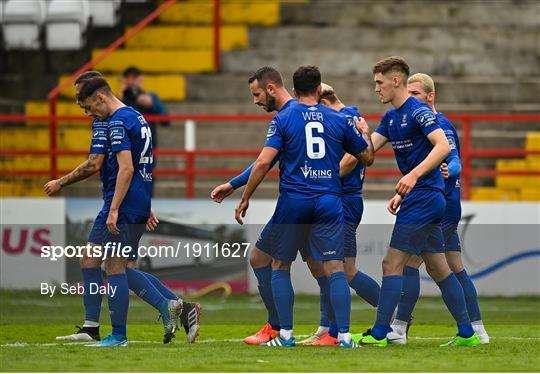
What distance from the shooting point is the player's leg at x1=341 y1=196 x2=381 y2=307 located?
36.6 feet

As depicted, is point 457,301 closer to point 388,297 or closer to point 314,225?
point 388,297

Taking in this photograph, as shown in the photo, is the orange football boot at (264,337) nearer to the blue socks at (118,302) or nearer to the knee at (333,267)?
the knee at (333,267)

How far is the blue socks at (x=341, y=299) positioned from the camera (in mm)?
10070

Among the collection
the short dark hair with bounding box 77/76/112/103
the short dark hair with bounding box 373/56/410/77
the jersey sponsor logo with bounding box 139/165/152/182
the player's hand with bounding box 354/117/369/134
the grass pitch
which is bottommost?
the grass pitch

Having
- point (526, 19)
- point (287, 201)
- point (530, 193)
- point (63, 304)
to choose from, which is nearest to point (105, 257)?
point (287, 201)

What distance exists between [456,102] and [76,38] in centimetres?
537

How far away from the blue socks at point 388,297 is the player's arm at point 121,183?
196 cm

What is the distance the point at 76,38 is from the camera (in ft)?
67.1

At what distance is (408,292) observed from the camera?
10.9 meters

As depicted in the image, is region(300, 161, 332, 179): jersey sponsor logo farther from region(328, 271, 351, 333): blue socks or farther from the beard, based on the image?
region(328, 271, 351, 333): blue socks

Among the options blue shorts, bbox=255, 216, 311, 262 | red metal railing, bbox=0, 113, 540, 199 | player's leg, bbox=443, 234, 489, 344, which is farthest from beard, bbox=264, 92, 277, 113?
red metal railing, bbox=0, 113, 540, 199

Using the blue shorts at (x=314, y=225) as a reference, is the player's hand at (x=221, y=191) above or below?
above

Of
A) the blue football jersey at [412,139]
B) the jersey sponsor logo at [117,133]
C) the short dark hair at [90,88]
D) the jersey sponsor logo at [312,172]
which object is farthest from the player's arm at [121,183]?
Result: the blue football jersey at [412,139]

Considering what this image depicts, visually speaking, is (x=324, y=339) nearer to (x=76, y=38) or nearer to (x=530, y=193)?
(x=530, y=193)
